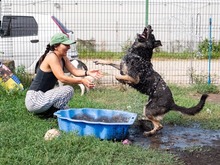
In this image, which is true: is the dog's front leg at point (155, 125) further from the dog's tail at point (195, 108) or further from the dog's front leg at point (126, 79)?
the dog's front leg at point (126, 79)

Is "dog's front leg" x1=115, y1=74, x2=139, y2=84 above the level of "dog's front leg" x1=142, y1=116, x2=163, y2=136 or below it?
above

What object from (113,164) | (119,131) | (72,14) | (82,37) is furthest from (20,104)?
(72,14)

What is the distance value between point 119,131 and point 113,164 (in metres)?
1.01

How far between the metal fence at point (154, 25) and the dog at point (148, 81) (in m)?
3.30

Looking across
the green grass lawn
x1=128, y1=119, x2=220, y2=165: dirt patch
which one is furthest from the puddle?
the green grass lawn

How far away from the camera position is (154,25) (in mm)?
15922

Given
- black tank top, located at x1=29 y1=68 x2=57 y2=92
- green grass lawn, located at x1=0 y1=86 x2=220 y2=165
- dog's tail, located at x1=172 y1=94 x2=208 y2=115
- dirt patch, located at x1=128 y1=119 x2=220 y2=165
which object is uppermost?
black tank top, located at x1=29 y1=68 x2=57 y2=92

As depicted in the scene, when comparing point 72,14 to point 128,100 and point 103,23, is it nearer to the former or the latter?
point 103,23

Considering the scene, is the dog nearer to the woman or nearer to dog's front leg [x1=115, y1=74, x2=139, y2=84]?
dog's front leg [x1=115, y1=74, x2=139, y2=84]

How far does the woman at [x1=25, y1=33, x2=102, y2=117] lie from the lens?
6.89m

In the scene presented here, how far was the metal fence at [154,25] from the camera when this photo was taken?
1329cm

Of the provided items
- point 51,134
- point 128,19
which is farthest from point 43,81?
point 128,19

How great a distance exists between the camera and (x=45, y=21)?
443 inches

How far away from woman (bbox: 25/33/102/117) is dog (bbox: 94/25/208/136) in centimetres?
51
